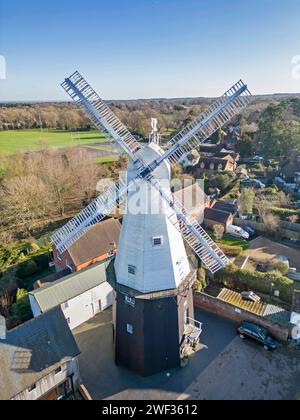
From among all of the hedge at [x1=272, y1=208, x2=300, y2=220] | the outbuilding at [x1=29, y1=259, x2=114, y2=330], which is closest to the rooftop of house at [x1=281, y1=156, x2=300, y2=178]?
the hedge at [x1=272, y1=208, x2=300, y2=220]

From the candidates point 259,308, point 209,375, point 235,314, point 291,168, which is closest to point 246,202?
point 259,308

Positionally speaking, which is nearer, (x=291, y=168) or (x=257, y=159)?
(x=291, y=168)

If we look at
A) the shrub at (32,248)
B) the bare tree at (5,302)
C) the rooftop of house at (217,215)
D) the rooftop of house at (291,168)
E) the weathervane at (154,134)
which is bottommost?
the bare tree at (5,302)

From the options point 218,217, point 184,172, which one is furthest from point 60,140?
point 218,217

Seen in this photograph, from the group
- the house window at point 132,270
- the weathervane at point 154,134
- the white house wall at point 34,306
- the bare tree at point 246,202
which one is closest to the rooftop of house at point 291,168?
the bare tree at point 246,202

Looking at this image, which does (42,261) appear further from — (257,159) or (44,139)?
(257,159)

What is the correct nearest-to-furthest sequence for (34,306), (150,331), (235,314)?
1. (150,331)
2. (34,306)
3. (235,314)

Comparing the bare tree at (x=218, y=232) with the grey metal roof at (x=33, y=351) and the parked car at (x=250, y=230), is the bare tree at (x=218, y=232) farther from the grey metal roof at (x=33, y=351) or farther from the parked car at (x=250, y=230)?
the grey metal roof at (x=33, y=351)

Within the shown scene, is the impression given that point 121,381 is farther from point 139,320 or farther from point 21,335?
point 21,335
